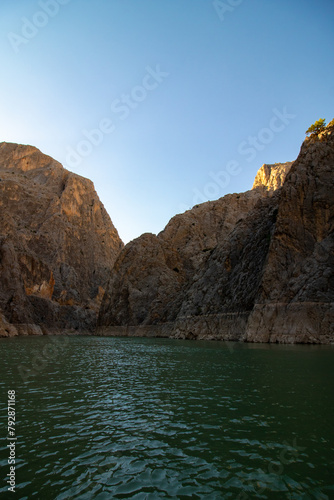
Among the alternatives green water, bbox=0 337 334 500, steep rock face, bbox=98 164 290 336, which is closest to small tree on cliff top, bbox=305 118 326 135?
steep rock face, bbox=98 164 290 336

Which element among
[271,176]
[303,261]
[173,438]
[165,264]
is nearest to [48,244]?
[165,264]

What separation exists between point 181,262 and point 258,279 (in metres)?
60.8

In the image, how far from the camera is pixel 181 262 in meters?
116

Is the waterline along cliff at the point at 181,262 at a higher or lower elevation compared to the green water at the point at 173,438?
higher

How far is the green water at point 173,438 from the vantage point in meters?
7.08

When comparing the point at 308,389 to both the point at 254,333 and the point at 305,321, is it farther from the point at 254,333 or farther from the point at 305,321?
the point at 254,333

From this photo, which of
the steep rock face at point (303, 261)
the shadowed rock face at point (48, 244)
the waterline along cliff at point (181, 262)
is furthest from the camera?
the shadowed rock face at point (48, 244)

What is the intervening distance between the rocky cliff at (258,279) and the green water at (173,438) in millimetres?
27522

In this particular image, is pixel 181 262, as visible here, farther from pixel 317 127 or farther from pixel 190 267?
pixel 317 127

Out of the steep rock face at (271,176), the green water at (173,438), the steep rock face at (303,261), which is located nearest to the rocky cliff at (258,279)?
the steep rock face at (303,261)

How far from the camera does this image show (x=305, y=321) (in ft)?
140

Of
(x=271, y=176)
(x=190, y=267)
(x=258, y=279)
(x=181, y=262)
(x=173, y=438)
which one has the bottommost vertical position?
(x=173, y=438)

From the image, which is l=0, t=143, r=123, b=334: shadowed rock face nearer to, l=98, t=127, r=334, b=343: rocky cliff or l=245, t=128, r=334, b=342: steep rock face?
l=98, t=127, r=334, b=343: rocky cliff

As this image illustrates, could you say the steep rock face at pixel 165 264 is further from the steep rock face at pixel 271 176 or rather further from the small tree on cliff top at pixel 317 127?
the small tree on cliff top at pixel 317 127
